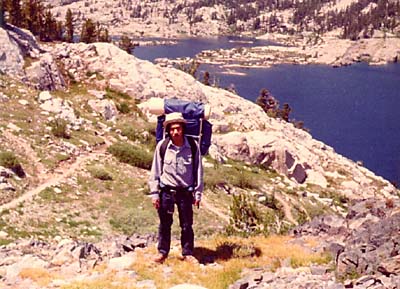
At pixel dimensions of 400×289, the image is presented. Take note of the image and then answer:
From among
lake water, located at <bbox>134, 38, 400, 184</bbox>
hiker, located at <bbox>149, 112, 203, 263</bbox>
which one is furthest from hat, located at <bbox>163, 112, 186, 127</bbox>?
lake water, located at <bbox>134, 38, 400, 184</bbox>

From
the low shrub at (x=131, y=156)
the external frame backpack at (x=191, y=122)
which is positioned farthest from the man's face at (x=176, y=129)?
the low shrub at (x=131, y=156)

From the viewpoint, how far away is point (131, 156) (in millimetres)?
27844

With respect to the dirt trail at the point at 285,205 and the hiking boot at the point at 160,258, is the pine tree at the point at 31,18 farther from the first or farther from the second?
the hiking boot at the point at 160,258

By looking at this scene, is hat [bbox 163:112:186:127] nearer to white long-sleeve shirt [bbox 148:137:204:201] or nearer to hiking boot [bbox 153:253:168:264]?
white long-sleeve shirt [bbox 148:137:204:201]

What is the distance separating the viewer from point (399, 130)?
10312cm

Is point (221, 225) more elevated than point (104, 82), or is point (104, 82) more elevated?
point (104, 82)

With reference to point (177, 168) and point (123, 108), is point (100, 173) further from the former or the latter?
point (123, 108)

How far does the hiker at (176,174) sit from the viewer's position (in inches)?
404

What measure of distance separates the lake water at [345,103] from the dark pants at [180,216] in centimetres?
7423

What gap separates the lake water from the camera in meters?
92.4

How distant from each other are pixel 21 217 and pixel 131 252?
6830mm

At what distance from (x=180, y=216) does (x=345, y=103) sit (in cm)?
11754

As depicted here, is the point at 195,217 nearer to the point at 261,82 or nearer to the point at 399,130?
the point at 399,130

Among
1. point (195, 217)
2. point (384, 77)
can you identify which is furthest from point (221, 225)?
point (384, 77)
